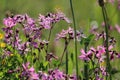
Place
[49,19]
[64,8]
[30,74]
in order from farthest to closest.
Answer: [64,8], [49,19], [30,74]

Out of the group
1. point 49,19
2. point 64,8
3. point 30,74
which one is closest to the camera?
point 30,74

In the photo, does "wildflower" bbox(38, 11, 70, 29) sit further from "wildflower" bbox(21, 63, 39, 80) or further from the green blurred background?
the green blurred background

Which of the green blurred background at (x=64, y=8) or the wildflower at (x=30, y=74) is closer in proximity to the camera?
the wildflower at (x=30, y=74)

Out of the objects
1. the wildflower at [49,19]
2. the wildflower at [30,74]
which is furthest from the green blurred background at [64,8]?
the wildflower at [30,74]

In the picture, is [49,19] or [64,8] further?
[64,8]

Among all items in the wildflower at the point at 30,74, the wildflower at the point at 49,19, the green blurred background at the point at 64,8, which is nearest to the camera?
the wildflower at the point at 30,74

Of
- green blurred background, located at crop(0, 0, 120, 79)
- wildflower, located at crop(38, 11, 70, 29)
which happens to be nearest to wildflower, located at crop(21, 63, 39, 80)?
wildflower, located at crop(38, 11, 70, 29)

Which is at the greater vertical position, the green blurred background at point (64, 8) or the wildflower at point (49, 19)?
the green blurred background at point (64, 8)

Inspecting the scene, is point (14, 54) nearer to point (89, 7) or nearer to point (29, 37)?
point (29, 37)

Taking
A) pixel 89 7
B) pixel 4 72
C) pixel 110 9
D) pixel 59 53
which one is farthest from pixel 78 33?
pixel 89 7

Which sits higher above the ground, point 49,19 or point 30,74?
point 49,19

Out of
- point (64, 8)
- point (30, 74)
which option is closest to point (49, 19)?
point (30, 74)

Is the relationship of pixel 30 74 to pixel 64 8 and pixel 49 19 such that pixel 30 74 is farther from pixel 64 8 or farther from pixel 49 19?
pixel 64 8

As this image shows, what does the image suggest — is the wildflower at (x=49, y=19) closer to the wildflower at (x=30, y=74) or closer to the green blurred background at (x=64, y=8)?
the wildflower at (x=30, y=74)
